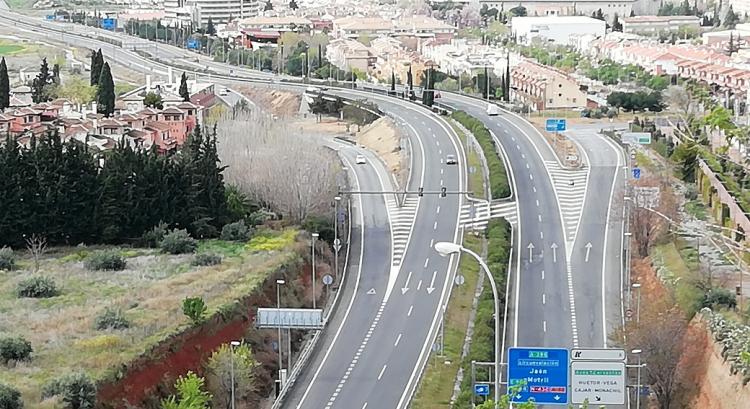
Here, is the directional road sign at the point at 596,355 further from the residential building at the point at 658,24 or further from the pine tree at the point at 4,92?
the residential building at the point at 658,24

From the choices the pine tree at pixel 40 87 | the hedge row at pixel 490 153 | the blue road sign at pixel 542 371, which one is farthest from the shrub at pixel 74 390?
the pine tree at pixel 40 87

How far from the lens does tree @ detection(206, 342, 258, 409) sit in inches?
1185

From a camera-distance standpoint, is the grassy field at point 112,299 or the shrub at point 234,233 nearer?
the grassy field at point 112,299

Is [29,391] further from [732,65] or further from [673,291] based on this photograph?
[732,65]

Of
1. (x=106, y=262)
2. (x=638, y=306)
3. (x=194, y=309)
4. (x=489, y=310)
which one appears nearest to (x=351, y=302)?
(x=489, y=310)

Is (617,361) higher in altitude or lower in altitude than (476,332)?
higher

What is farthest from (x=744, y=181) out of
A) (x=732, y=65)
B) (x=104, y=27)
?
(x=104, y=27)

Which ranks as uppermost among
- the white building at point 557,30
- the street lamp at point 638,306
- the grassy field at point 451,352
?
the white building at point 557,30

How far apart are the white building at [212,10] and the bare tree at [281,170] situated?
8885 cm

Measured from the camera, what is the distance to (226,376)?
98.7 ft

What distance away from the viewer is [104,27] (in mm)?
121250

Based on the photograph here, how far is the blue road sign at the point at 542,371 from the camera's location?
22375 millimetres

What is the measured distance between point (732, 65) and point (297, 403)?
57.5m

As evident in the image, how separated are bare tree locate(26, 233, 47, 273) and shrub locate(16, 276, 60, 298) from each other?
3.44 metres
